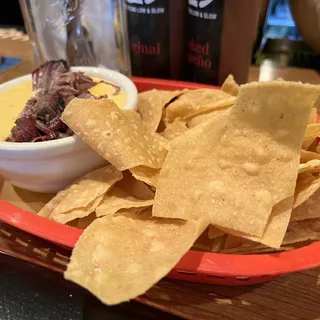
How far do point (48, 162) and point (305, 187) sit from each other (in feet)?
1.63

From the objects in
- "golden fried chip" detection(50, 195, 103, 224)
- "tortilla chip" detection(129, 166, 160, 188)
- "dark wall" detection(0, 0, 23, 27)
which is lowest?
"dark wall" detection(0, 0, 23, 27)

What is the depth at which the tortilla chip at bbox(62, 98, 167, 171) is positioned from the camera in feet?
2.49

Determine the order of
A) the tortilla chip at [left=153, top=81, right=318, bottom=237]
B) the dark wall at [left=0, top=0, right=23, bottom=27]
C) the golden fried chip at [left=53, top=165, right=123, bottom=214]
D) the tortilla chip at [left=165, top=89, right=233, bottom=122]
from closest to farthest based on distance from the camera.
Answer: the tortilla chip at [left=153, top=81, right=318, bottom=237] < the golden fried chip at [left=53, top=165, right=123, bottom=214] < the tortilla chip at [left=165, top=89, right=233, bottom=122] < the dark wall at [left=0, top=0, right=23, bottom=27]

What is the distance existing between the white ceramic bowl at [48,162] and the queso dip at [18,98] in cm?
5

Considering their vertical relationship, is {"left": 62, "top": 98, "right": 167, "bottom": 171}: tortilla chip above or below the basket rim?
above

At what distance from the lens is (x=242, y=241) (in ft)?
2.39

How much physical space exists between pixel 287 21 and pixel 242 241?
1.48 metres

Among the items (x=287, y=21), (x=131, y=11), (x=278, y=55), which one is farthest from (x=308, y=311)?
(x=287, y=21)

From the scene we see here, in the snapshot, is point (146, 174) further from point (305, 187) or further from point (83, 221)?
point (305, 187)

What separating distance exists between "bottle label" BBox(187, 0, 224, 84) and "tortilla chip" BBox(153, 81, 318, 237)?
48 centimetres

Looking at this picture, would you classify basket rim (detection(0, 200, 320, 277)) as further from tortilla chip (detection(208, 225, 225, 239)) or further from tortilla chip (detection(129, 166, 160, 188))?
tortilla chip (detection(129, 166, 160, 188))

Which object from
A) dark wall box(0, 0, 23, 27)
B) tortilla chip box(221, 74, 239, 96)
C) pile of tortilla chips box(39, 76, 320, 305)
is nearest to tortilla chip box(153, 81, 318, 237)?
pile of tortilla chips box(39, 76, 320, 305)

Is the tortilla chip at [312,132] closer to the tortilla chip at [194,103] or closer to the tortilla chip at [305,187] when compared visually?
the tortilla chip at [305,187]

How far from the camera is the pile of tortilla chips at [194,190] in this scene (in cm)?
64
